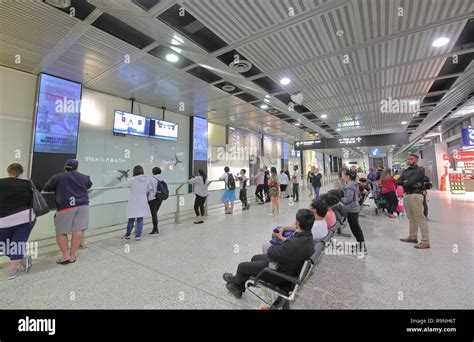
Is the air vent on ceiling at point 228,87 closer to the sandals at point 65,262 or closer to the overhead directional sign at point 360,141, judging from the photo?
the sandals at point 65,262

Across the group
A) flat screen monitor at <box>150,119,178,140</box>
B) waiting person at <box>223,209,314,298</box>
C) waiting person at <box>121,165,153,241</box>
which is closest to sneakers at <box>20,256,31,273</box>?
Result: waiting person at <box>121,165,153,241</box>

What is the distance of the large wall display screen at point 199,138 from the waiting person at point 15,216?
565cm

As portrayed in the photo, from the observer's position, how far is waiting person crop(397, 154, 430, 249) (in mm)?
3398

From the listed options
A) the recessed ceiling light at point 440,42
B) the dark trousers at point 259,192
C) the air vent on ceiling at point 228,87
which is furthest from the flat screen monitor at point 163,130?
the recessed ceiling light at point 440,42

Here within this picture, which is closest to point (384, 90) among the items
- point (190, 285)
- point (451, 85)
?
point (451, 85)

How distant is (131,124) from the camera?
20.2 feet

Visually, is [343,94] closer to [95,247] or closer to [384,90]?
[384,90]

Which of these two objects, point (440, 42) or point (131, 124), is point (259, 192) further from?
point (440, 42)

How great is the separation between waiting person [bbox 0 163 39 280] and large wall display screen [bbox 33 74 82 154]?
2323 millimetres

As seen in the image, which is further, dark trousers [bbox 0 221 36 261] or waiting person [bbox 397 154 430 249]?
waiting person [bbox 397 154 430 249]

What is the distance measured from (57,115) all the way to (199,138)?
14.7 ft

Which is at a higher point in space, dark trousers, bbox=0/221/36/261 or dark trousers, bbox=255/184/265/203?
dark trousers, bbox=255/184/265/203

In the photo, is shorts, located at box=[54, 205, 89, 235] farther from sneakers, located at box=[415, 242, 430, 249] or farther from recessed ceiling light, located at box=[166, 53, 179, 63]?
sneakers, located at box=[415, 242, 430, 249]

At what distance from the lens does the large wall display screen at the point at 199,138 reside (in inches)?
323
